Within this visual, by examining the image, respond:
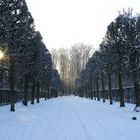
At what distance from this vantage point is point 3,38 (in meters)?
27.8

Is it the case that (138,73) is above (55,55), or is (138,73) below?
below

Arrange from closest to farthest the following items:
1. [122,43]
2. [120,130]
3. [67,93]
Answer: [120,130], [122,43], [67,93]

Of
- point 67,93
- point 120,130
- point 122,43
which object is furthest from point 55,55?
point 120,130

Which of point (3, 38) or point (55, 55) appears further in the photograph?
point (55, 55)

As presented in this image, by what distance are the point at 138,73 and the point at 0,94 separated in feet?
71.1

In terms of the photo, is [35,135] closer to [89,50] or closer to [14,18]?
[14,18]

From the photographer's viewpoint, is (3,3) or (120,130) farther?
(3,3)

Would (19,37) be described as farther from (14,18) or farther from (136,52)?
(136,52)

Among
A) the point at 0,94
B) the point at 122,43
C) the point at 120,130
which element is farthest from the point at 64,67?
the point at 120,130

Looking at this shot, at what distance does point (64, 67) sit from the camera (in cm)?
15775

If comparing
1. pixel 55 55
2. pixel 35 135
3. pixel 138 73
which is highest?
pixel 55 55

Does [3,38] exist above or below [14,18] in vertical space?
below

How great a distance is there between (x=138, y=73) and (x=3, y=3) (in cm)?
1493

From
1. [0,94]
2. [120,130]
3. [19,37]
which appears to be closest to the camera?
[120,130]
